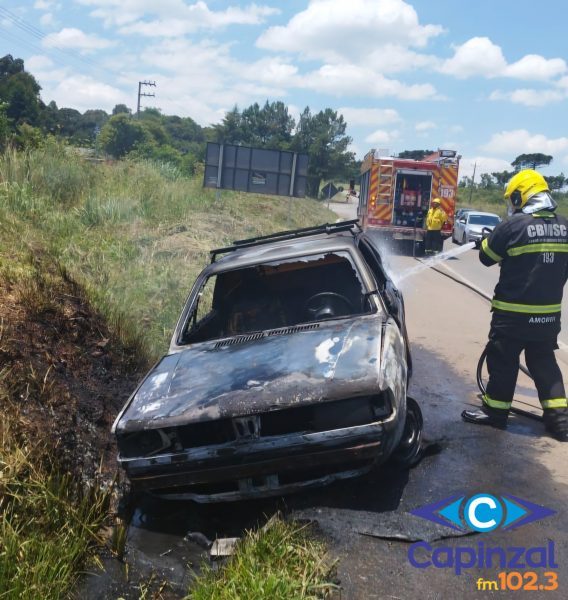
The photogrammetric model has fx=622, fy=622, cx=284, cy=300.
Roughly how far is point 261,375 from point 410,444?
1.16 metres

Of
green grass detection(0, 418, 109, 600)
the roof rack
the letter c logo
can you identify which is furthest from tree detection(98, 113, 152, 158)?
the letter c logo

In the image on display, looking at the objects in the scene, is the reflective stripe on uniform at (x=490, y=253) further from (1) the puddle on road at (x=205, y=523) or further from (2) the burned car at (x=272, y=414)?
(1) the puddle on road at (x=205, y=523)

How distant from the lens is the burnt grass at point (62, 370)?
383 centimetres

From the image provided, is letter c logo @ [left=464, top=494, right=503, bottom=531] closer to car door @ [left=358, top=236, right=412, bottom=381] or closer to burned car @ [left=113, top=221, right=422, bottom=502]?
burned car @ [left=113, top=221, right=422, bottom=502]

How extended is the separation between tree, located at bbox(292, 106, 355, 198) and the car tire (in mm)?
57201

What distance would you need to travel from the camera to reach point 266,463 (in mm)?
3238

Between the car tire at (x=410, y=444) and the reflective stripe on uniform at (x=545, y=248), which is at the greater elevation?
the reflective stripe on uniform at (x=545, y=248)

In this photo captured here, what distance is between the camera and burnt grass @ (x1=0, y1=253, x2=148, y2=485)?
3.83 m

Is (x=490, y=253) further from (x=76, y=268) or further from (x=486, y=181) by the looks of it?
(x=486, y=181)

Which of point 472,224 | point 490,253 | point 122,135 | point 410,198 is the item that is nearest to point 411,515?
point 490,253

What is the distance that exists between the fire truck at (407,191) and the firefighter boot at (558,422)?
1378 cm

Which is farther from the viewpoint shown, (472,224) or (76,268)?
(472,224)

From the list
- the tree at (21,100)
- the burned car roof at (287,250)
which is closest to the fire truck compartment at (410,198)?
the burned car roof at (287,250)

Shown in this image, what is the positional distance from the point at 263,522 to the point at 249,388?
2.44 ft
